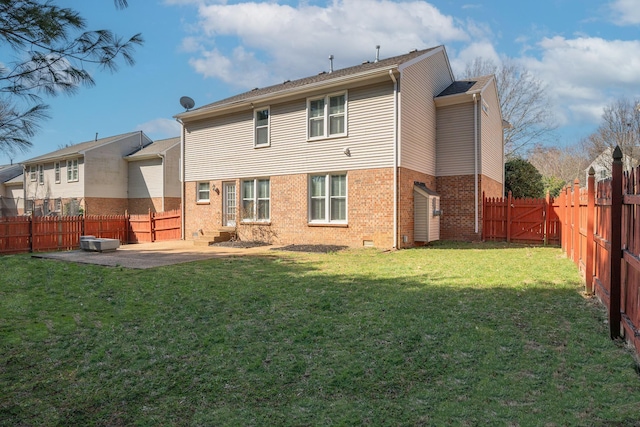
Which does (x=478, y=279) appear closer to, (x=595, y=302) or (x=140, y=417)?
(x=595, y=302)

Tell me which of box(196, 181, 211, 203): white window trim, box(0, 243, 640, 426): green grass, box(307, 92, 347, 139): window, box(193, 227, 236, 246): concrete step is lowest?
box(0, 243, 640, 426): green grass

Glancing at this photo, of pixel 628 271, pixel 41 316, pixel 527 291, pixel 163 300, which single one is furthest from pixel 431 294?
pixel 41 316

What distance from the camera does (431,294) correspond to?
6.52 m

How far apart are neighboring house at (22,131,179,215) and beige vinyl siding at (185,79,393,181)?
32.8ft

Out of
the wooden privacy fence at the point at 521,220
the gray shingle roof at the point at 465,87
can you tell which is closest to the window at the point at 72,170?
the gray shingle roof at the point at 465,87

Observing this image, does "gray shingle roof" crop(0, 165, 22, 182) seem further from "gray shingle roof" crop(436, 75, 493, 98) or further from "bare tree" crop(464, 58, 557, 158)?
"bare tree" crop(464, 58, 557, 158)

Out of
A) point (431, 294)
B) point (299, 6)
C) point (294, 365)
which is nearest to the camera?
point (294, 365)

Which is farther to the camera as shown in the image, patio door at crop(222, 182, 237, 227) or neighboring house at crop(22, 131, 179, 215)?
neighboring house at crop(22, 131, 179, 215)

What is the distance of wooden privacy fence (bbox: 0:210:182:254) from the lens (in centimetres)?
1565

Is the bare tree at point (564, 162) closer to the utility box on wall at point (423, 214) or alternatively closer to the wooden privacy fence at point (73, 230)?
the utility box on wall at point (423, 214)

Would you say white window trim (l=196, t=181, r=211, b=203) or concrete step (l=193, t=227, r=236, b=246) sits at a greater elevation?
white window trim (l=196, t=181, r=211, b=203)

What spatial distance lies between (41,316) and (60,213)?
2800 cm

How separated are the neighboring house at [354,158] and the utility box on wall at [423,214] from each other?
0.04 m

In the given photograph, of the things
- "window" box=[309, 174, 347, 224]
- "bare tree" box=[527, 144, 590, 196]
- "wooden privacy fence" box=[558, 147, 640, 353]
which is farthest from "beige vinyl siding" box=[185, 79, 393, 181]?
"bare tree" box=[527, 144, 590, 196]
